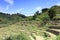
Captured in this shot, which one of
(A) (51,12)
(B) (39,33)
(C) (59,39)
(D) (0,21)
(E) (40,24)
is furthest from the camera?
(A) (51,12)

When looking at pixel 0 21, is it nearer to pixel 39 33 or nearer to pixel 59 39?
pixel 39 33

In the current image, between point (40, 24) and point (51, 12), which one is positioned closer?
point (40, 24)

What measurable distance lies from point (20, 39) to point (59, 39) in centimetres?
426

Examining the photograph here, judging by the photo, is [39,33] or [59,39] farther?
[39,33]

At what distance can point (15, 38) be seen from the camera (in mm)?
12883

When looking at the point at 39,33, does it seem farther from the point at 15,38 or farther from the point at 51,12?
the point at 51,12

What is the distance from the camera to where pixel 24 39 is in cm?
1309

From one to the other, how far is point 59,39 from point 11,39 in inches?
187

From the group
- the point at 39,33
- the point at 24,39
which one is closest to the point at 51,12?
the point at 39,33

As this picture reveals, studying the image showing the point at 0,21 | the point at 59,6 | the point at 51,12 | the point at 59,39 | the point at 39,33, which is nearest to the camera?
the point at 59,39

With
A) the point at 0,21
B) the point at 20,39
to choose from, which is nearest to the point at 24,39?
the point at 20,39

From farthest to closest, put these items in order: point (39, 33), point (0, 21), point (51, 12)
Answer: point (51, 12), point (0, 21), point (39, 33)

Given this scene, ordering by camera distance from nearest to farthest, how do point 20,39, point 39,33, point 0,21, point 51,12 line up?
point 20,39, point 39,33, point 0,21, point 51,12

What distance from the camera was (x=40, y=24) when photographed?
31.1 meters
